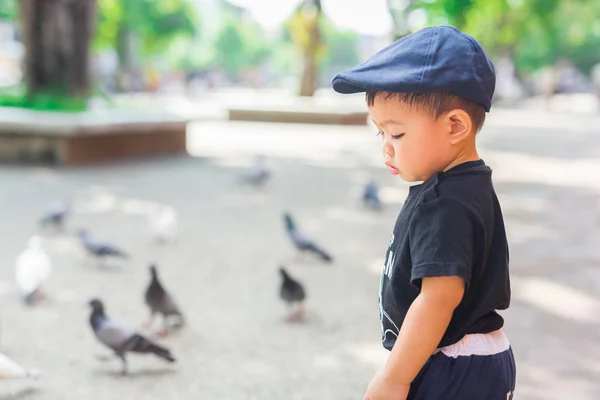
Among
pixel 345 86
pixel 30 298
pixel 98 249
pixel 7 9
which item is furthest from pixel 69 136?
pixel 7 9

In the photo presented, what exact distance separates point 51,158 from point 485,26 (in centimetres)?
4053

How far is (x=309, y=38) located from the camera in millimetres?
31062

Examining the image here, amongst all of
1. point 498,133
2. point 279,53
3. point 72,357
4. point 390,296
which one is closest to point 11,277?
point 72,357

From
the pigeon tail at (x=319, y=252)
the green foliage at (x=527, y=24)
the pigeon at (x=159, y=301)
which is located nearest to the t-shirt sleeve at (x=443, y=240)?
the pigeon at (x=159, y=301)

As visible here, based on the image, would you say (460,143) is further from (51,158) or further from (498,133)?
(498,133)

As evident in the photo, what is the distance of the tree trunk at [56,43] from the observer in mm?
14109

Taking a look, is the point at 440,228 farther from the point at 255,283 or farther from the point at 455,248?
the point at 255,283

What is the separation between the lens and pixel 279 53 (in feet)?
365

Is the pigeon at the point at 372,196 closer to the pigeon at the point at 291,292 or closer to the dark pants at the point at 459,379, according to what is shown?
the pigeon at the point at 291,292

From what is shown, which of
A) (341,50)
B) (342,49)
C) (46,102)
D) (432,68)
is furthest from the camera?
(342,49)

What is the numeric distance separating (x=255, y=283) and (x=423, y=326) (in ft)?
13.4

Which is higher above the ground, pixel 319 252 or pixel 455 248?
pixel 455 248

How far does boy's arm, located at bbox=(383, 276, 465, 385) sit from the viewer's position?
5.98ft

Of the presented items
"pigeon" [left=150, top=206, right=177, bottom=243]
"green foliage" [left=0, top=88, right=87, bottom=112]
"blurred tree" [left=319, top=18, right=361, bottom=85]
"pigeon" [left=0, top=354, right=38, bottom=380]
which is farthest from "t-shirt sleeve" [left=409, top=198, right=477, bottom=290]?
"blurred tree" [left=319, top=18, right=361, bottom=85]
